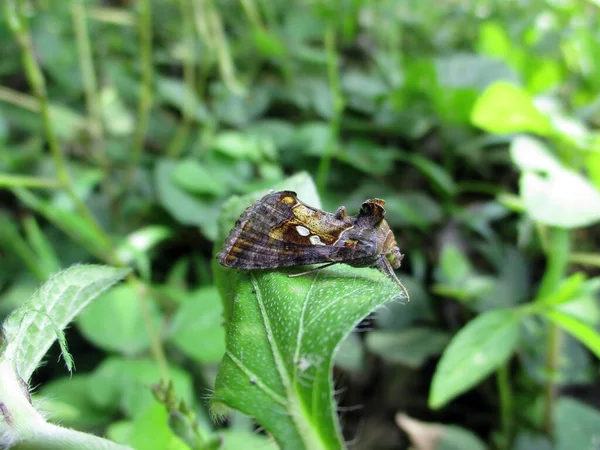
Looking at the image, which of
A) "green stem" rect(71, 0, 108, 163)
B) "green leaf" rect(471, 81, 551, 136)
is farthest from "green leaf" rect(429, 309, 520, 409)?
"green stem" rect(71, 0, 108, 163)

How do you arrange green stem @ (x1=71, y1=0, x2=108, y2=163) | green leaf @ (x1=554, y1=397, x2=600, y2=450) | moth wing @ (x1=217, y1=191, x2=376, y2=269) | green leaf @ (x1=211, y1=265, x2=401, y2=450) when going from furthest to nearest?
green stem @ (x1=71, y1=0, x2=108, y2=163), green leaf @ (x1=554, y1=397, x2=600, y2=450), moth wing @ (x1=217, y1=191, x2=376, y2=269), green leaf @ (x1=211, y1=265, x2=401, y2=450)

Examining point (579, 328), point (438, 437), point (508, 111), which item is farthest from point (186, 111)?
point (579, 328)

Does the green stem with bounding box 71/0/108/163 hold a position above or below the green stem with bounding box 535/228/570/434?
above

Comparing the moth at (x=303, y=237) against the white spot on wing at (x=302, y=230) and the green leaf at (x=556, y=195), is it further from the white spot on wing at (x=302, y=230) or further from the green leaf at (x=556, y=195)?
the green leaf at (x=556, y=195)

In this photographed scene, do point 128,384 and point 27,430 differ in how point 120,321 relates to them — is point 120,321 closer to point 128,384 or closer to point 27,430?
point 128,384

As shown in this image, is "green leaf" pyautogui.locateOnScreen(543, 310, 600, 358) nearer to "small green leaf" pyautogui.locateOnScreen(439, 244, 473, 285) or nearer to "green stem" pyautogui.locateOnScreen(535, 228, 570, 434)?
"green stem" pyautogui.locateOnScreen(535, 228, 570, 434)

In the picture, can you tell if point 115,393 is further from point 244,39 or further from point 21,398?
point 244,39

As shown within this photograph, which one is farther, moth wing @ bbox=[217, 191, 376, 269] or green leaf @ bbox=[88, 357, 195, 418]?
green leaf @ bbox=[88, 357, 195, 418]

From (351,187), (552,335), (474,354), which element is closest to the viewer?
(474,354)
